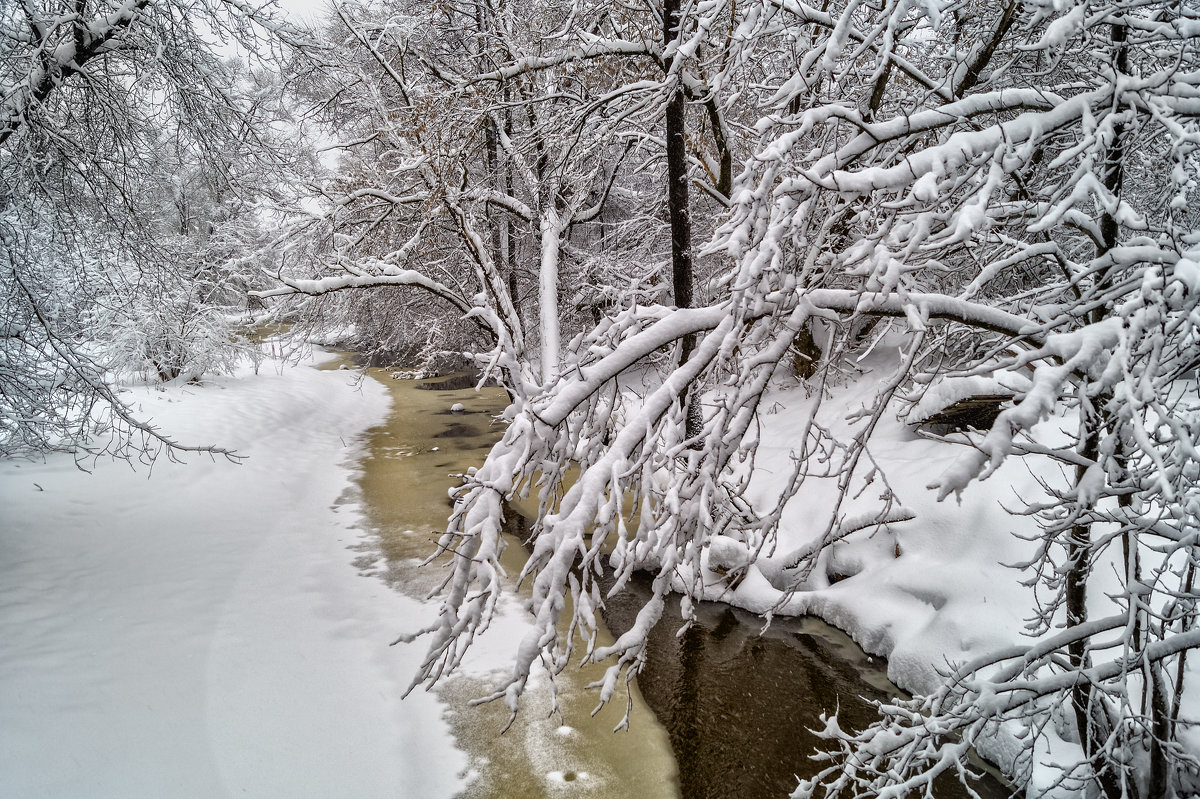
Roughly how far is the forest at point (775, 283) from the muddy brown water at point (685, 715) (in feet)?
1.17

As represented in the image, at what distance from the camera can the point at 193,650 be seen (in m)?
5.57

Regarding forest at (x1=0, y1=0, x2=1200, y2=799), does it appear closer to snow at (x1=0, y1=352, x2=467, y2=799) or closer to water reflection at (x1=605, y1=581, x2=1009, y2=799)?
water reflection at (x1=605, y1=581, x2=1009, y2=799)

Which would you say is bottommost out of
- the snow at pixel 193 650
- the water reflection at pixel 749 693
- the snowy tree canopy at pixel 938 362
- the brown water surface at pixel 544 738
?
the water reflection at pixel 749 693

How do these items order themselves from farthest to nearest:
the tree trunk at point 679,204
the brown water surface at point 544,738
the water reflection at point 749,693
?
the tree trunk at point 679,204 → the water reflection at point 749,693 → the brown water surface at point 544,738

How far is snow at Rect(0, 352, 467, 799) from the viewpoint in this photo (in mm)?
4328

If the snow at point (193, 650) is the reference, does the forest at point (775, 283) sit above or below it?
above

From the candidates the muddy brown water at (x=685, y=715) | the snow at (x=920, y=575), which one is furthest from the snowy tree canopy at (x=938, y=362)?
the muddy brown water at (x=685, y=715)

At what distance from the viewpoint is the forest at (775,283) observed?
2.37 meters

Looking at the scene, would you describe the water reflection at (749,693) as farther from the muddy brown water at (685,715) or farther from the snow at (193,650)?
the snow at (193,650)

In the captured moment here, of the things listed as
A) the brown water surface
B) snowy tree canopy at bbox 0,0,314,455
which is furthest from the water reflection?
snowy tree canopy at bbox 0,0,314,455

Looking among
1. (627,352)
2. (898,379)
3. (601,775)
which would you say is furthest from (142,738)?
(898,379)

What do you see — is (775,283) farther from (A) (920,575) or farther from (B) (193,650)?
(B) (193,650)

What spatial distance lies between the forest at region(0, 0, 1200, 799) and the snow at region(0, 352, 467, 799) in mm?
1136

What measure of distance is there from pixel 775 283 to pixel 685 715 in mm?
4254
